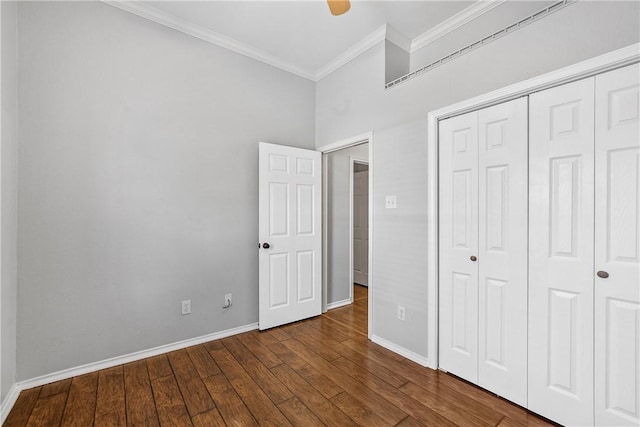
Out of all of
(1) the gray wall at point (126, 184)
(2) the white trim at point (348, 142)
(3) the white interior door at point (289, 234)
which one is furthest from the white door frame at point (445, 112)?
(1) the gray wall at point (126, 184)

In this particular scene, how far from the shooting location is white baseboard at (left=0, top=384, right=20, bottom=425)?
171 cm

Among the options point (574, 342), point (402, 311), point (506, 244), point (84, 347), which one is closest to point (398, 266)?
point (402, 311)

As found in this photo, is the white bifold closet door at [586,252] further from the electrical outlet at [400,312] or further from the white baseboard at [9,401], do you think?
the white baseboard at [9,401]

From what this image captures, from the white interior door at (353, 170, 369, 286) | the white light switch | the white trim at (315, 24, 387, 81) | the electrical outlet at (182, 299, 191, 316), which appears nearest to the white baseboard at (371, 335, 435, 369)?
the white light switch

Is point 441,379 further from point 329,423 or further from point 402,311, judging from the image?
point 329,423

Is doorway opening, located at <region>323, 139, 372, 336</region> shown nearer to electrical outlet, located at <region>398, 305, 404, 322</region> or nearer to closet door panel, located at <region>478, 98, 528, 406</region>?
electrical outlet, located at <region>398, 305, 404, 322</region>

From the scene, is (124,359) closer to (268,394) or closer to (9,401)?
(9,401)

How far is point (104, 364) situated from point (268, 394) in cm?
142

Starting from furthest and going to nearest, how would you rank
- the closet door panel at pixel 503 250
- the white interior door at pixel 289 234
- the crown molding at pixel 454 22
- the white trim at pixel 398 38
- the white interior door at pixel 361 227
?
1. the white interior door at pixel 361 227
2. the white interior door at pixel 289 234
3. the white trim at pixel 398 38
4. the crown molding at pixel 454 22
5. the closet door panel at pixel 503 250

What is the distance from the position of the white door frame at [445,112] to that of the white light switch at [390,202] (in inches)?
13.6

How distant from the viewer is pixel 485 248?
6.61 feet

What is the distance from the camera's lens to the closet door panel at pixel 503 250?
6.00 feet

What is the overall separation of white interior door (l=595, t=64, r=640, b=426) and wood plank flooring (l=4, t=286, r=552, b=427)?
493 mm

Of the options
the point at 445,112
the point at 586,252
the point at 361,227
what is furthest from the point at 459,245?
the point at 361,227
